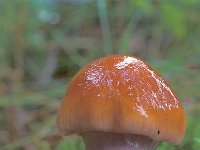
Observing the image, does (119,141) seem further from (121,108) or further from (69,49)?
(69,49)

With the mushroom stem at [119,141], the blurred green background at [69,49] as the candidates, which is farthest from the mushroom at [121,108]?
the blurred green background at [69,49]

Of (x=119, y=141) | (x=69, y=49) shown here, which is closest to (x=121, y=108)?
(x=119, y=141)

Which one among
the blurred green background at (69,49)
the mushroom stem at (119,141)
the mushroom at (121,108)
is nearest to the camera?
the mushroom at (121,108)

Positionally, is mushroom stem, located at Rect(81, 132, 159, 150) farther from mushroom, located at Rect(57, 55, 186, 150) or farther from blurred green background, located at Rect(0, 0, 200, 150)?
blurred green background, located at Rect(0, 0, 200, 150)

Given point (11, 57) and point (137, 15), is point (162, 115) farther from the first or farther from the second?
point (137, 15)

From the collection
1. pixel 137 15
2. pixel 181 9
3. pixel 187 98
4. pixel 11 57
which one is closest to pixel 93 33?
pixel 137 15

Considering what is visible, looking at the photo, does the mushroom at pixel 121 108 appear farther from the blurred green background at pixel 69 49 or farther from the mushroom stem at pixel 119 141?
the blurred green background at pixel 69 49
